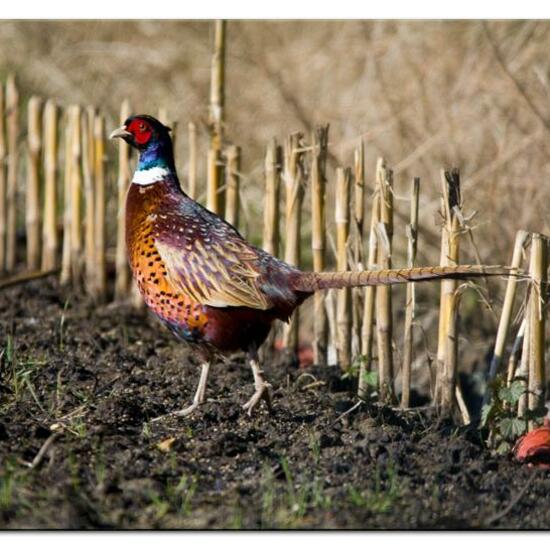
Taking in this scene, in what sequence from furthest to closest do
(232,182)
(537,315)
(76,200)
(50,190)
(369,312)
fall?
(50,190), (76,200), (232,182), (369,312), (537,315)

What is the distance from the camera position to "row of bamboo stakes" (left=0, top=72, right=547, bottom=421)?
4.99 metres

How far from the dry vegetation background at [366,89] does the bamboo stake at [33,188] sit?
1.07 metres

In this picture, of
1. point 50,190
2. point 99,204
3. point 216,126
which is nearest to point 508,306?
point 216,126

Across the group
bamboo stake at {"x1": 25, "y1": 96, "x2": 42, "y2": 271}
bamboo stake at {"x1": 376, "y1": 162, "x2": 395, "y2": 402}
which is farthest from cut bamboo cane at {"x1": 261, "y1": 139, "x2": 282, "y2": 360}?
bamboo stake at {"x1": 25, "y1": 96, "x2": 42, "y2": 271}

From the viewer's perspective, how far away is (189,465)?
4.30 metres

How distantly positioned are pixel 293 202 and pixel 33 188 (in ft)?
7.23

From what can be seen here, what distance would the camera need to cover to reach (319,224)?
585 cm

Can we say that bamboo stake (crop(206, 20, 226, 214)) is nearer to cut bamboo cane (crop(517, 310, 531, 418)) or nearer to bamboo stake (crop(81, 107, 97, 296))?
bamboo stake (crop(81, 107, 97, 296))

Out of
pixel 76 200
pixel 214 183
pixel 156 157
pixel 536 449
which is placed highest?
pixel 156 157

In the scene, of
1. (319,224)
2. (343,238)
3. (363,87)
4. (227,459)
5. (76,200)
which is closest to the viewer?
(227,459)

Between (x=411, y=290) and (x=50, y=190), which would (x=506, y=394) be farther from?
(x=50, y=190)

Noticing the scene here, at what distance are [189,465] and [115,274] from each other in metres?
3.31

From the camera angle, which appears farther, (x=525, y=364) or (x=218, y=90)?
(x=218, y=90)

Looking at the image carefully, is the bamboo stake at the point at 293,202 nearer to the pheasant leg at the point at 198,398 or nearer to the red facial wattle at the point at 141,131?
the red facial wattle at the point at 141,131
